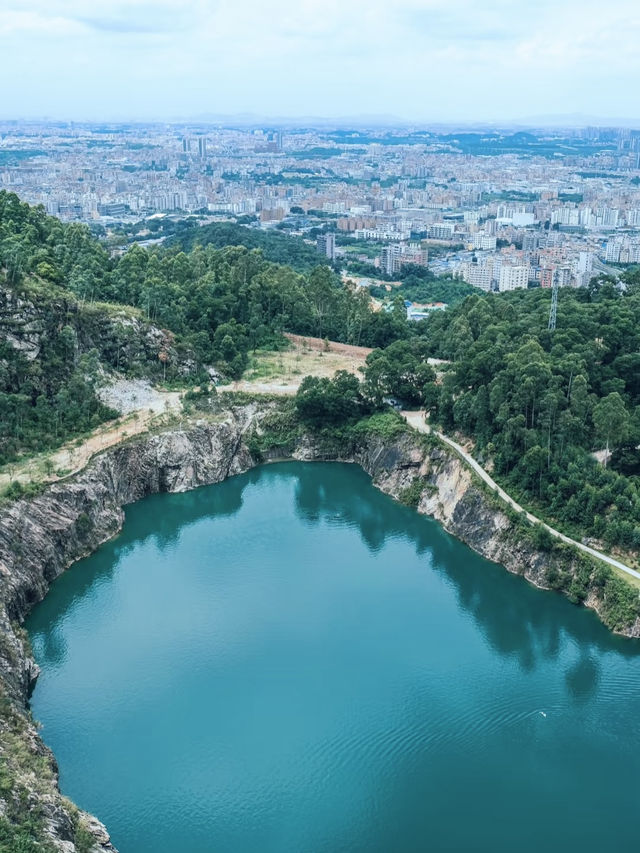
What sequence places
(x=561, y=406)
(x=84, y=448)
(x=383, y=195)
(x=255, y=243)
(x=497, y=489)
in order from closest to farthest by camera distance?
1. (x=497, y=489)
2. (x=561, y=406)
3. (x=84, y=448)
4. (x=255, y=243)
5. (x=383, y=195)

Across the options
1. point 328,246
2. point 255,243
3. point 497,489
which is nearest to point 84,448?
point 497,489

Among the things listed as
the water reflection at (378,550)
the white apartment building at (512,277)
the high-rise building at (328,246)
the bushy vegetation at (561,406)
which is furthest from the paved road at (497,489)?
the high-rise building at (328,246)

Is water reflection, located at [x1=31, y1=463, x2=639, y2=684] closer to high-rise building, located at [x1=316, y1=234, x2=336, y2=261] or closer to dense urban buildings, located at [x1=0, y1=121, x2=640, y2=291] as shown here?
dense urban buildings, located at [x1=0, y1=121, x2=640, y2=291]

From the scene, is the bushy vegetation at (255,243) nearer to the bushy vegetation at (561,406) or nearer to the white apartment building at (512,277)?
the white apartment building at (512,277)

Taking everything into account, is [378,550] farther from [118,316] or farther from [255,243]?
[255,243]

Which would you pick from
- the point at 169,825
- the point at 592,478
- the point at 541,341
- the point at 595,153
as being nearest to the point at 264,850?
the point at 169,825

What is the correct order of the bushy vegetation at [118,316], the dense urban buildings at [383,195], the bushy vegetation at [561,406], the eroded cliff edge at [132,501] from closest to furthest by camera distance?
the eroded cliff edge at [132,501]
the bushy vegetation at [561,406]
the bushy vegetation at [118,316]
the dense urban buildings at [383,195]
